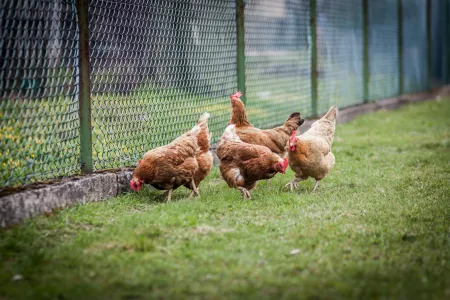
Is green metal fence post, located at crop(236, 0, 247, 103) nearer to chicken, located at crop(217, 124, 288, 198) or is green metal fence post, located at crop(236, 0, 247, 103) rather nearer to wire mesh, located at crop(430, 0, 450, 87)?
chicken, located at crop(217, 124, 288, 198)

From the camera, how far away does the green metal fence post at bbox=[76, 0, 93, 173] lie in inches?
225

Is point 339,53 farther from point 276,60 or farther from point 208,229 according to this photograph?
point 208,229

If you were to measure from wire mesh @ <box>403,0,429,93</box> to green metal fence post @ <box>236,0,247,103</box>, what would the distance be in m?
9.59

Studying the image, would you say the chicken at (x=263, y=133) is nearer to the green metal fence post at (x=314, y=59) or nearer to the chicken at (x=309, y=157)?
the chicken at (x=309, y=157)

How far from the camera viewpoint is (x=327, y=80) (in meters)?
12.2

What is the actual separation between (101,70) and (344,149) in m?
4.51

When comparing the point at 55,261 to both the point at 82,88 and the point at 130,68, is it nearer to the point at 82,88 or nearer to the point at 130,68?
the point at 82,88

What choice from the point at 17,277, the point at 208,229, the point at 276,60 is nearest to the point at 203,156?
the point at 208,229

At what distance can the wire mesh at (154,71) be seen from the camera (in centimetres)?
611

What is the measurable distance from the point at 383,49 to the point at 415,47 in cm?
289

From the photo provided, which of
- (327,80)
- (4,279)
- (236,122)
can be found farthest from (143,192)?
(327,80)

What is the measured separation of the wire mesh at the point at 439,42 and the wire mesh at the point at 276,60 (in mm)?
9648

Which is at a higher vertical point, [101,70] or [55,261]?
[101,70]

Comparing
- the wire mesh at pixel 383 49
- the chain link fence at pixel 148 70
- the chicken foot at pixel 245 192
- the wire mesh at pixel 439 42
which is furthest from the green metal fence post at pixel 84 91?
the wire mesh at pixel 439 42
